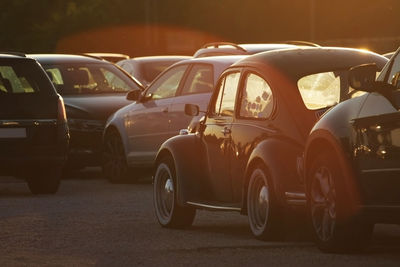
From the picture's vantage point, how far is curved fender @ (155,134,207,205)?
42.3 ft

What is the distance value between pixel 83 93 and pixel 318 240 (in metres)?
11.4

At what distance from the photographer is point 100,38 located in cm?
7662

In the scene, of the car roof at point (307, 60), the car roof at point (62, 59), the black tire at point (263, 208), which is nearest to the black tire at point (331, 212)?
the black tire at point (263, 208)

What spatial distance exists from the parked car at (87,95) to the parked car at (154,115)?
0.51m

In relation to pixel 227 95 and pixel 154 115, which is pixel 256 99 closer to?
pixel 227 95

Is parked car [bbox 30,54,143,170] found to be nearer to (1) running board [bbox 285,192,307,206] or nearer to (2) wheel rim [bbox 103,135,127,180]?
(2) wheel rim [bbox 103,135,127,180]

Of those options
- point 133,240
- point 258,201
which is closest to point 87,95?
point 133,240

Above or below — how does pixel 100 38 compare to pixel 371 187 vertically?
below

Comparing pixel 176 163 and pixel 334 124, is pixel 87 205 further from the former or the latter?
pixel 334 124

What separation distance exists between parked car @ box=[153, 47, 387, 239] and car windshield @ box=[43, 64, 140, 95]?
826cm

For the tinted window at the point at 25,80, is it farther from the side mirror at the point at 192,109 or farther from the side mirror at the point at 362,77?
the side mirror at the point at 362,77

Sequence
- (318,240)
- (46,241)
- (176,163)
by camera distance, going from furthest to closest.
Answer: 1. (176,163)
2. (46,241)
3. (318,240)

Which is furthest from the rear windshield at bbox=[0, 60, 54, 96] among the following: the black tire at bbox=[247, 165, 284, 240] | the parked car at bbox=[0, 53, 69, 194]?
the black tire at bbox=[247, 165, 284, 240]

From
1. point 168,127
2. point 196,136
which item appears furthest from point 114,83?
point 196,136
